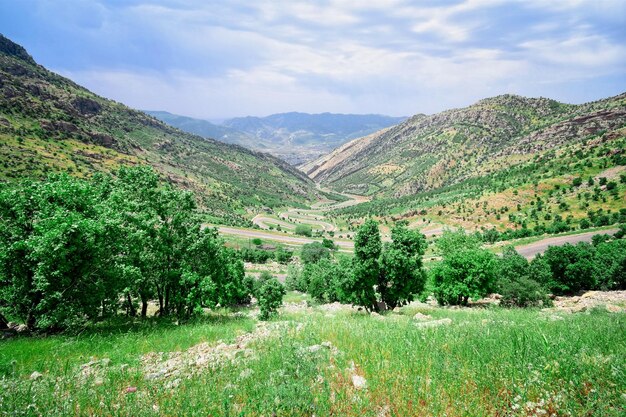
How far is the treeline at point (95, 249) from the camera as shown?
14.6 metres

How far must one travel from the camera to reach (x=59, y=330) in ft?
51.4

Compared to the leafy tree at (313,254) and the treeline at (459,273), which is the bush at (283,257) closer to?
the leafy tree at (313,254)

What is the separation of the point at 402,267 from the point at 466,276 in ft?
44.1

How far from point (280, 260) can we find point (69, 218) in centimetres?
7505

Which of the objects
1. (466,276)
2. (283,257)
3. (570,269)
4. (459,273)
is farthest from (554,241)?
(283,257)

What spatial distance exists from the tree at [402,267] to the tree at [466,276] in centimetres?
1038

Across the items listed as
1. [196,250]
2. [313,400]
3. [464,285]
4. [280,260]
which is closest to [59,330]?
[196,250]

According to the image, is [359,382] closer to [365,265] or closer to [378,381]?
[378,381]

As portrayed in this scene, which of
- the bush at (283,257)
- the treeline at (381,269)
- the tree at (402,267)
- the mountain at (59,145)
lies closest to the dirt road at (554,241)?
the tree at (402,267)

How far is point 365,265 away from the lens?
77.6 feet

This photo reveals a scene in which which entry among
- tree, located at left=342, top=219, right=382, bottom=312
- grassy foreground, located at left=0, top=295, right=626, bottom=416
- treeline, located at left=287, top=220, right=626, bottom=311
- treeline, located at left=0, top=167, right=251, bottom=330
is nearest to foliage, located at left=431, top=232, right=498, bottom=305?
treeline, located at left=287, top=220, right=626, bottom=311

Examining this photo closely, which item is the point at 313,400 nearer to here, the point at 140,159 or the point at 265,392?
the point at 265,392

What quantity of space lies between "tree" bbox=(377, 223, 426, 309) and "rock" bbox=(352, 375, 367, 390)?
17830 millimetres

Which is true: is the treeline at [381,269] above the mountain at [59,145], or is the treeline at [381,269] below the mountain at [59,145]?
below
